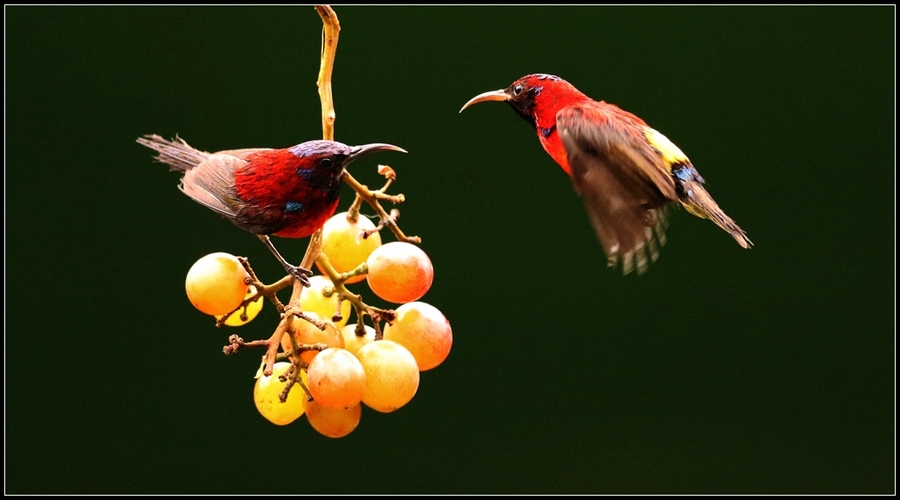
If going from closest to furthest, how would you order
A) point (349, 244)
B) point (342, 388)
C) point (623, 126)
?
point (342, 388) < point (349, 244) < point (623, 126)

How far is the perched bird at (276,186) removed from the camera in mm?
1021

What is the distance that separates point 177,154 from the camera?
1.23m

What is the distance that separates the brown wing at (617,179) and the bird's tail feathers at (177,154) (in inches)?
21.4

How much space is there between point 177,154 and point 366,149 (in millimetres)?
421

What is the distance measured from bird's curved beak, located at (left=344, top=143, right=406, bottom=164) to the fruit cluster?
117mm

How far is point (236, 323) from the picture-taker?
3.59ft

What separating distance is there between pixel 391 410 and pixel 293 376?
0.13m

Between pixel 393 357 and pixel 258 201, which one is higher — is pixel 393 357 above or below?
below

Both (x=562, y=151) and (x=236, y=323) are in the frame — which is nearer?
(x=236, y=323)

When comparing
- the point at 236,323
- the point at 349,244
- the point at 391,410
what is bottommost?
the point at 391,410

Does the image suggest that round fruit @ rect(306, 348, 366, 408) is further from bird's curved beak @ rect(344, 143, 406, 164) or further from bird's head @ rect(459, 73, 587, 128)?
bird's head @ rect(459, 73, 587, 128)

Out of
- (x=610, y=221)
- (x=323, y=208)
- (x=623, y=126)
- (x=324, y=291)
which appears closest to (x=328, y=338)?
(x=324, y=291)

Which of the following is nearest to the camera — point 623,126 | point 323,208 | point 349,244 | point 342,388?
point 342,388

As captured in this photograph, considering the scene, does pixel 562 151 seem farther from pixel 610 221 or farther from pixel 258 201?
pixel 258 201
